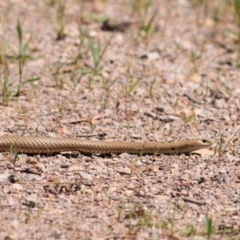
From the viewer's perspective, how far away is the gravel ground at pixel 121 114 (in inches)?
230

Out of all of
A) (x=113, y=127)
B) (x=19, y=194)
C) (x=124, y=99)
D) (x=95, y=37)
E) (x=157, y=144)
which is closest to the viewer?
(x=19, y=194)

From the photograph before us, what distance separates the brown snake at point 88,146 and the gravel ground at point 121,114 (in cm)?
7

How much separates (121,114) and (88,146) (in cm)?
99

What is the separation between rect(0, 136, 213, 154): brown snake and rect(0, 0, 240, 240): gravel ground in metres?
0.07

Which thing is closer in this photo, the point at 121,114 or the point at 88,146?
the point at 88,146

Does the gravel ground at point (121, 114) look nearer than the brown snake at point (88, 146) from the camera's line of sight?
Yes

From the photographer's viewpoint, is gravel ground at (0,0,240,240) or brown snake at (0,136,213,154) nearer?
gravel ground at (0,0,240,240)

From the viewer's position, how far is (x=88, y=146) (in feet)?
23.1

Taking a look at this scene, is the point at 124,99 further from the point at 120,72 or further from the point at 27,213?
the point at 27,213

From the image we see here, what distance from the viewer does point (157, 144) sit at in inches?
280

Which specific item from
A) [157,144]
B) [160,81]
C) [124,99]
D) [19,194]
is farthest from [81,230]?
[160,81]

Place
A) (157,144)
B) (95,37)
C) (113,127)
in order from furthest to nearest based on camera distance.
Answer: (95,37)
(113,127)
(157,144)

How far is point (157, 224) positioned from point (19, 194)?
1169 mm

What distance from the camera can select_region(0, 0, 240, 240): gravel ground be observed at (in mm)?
5844
